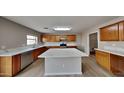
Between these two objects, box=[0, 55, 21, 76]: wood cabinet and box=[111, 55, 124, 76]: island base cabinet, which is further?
box=[111, 55, 124, 76]: island base cabinet

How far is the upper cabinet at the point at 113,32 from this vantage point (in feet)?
11.6

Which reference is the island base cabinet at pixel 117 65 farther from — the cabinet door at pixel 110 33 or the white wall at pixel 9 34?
the white wall at pixel 9 34

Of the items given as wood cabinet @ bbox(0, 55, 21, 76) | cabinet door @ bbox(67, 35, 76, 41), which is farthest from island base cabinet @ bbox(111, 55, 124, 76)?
cabinet door @ bbox(67, 35, 76, 41)

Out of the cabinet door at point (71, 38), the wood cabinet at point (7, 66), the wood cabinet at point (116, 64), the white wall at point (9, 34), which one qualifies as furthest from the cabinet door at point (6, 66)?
the cabinet door at point (71, 38)

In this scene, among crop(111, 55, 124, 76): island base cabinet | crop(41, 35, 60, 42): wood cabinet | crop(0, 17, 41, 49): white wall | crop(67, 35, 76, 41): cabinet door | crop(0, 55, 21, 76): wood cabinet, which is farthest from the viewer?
crop(67, 35, 76, 41): cabinet door

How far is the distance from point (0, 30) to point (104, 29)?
4351mm

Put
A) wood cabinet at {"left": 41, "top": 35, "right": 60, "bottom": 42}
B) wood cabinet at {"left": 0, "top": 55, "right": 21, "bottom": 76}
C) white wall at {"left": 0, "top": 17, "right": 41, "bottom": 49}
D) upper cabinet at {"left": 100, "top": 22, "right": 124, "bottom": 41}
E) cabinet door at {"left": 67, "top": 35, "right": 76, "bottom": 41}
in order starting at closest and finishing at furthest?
wood cabinet at {"left": 0, "top": 55, "right": 21, "bottom": 76} → upper cabinet at {"left": 100, "top": 22, "right": 124, "bottom": 41} → white wall at {"left": 0, "top": 17, "right": 41, "bottom": 49} → wood cabinet at {"left": 41, "top": 35, "right": 60, "bottom": 42} → cabinet door at {"left": 67, "top": 35, "right": 76, "bottom": 41}

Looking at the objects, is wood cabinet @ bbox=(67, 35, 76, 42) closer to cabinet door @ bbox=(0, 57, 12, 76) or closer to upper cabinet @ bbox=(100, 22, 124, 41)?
upper cabinet @ bbox=(100, 22, 124, 41)

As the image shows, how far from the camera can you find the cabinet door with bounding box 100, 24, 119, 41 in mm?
3820

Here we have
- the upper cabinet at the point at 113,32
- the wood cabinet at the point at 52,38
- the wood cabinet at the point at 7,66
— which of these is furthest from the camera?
the wood cabinet at the point at 52,38

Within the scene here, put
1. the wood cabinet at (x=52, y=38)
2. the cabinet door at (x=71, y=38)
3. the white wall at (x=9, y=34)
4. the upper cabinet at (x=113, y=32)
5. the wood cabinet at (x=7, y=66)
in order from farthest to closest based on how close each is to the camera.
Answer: the cabinet door at (x=71, y=38) → the wood cabinet at (x=52, y=38) → the white wall at (x=9, y=34) → the upper cabinet at (x=113, y=32) → the wood cabinet at (x=7, y=66)

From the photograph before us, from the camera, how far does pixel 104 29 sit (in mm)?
4863
